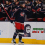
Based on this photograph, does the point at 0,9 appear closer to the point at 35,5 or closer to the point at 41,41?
the point at 35,5

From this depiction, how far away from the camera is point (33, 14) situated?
9.55ft

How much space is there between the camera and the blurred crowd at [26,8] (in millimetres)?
2830

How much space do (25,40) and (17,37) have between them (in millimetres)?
292

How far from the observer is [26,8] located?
9.31 feet

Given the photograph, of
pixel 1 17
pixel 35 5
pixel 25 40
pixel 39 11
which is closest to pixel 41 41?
pixel 25 40

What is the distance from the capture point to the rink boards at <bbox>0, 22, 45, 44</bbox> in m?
2.87

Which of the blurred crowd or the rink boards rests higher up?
the blurred crowd

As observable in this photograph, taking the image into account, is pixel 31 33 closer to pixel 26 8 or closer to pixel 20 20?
pixel 20 20

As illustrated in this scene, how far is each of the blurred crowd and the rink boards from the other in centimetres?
18

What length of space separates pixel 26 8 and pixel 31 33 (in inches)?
33.7

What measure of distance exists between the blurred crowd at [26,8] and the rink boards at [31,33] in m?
0.18

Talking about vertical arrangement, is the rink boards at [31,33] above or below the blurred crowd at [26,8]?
below

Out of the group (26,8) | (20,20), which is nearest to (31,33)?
(20,20)

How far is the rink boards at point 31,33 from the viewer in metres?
2.87
